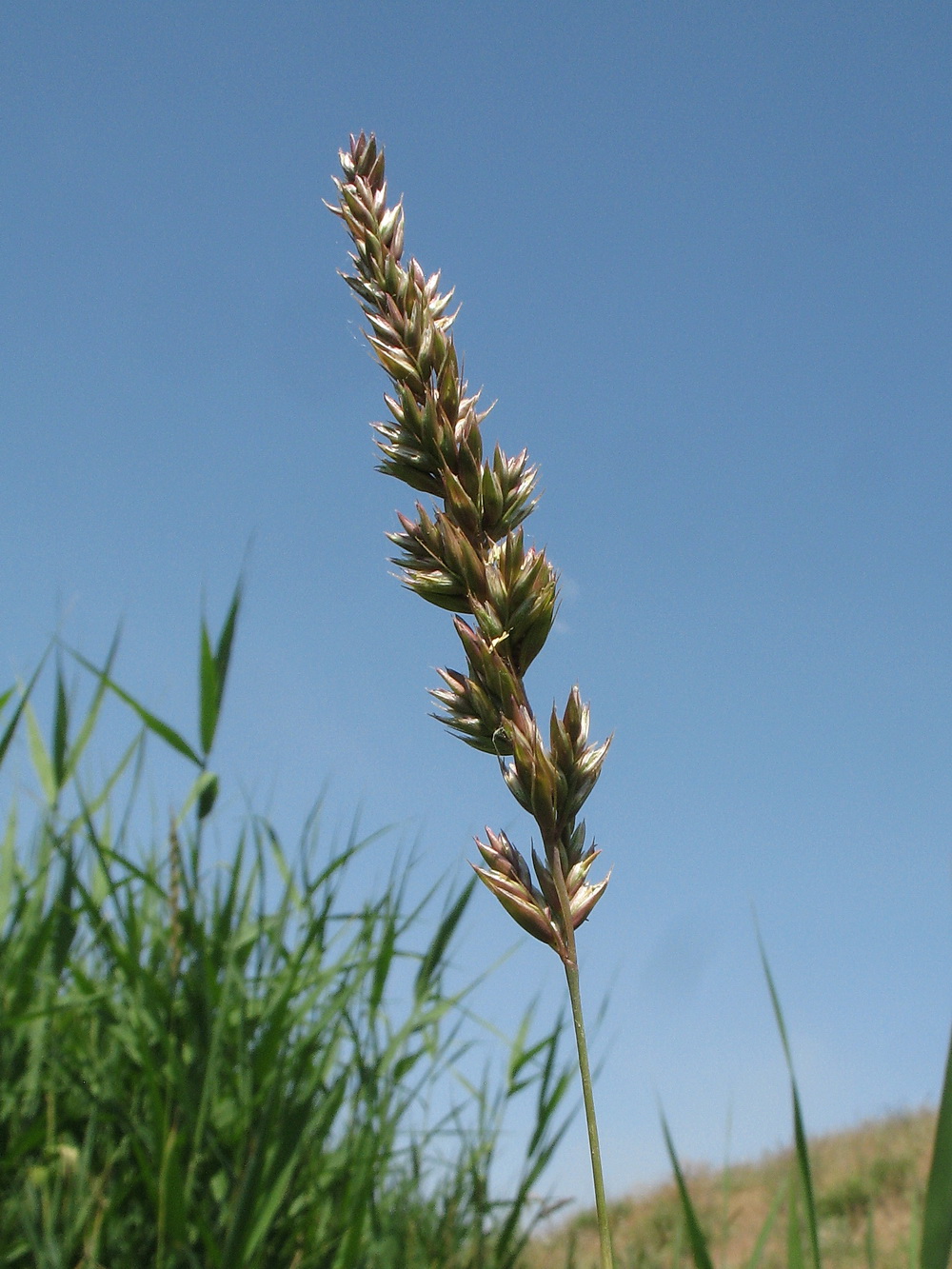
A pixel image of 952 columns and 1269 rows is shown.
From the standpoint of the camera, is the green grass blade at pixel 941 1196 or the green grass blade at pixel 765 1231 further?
the green grass blade at pixel 765 1231

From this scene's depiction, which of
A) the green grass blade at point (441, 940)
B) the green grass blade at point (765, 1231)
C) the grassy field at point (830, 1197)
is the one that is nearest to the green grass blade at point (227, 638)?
the green grass blade at point (441, 940)

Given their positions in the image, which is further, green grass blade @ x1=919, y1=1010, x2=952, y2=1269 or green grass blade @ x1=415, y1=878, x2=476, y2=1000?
green grass blade @ x1=415, y1=878, x2=476, y2=1000

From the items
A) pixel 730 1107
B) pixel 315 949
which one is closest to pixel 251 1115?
pixel 315 949

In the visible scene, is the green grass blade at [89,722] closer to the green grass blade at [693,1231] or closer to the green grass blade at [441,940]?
the green grass blade at [441,940]

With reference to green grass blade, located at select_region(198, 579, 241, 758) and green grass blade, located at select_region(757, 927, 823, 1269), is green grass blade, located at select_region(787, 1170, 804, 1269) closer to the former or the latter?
green grass blade, located at select_region(757, 927, 823, 1269)

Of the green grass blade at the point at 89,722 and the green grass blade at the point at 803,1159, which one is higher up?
the green grass blade at the point at 89,722

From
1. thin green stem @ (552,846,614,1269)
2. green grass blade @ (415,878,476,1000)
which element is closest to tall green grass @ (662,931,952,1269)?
thin green stem @ (552,846,614,1269)
